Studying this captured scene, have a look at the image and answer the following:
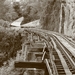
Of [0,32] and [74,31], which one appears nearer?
[74,31]

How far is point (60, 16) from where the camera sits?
32.2m

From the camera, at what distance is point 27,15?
188 ft

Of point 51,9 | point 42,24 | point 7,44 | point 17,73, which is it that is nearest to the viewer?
point 17,73

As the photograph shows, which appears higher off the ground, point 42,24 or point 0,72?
point 42,24

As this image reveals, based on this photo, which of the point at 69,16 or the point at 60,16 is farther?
the point at 60,16

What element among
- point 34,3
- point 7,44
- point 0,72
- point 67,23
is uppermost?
point 34,3

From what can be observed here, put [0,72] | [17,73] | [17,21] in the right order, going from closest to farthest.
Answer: [17,73], [0,72], [17,21]

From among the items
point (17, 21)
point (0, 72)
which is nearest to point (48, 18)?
point (17, 21)

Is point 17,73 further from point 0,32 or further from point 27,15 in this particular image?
point 27,15

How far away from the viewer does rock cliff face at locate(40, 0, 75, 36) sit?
2742 cm

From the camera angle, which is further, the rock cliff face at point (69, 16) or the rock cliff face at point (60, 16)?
the rock cliff face at point (60, 16)

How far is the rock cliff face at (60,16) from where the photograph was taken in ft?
90.0

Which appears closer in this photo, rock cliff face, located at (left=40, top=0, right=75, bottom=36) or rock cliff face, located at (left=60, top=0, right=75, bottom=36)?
rock cliff face, located at (left=60, top=0, right=75, bottom=36)

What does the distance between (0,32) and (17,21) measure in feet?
83.7
